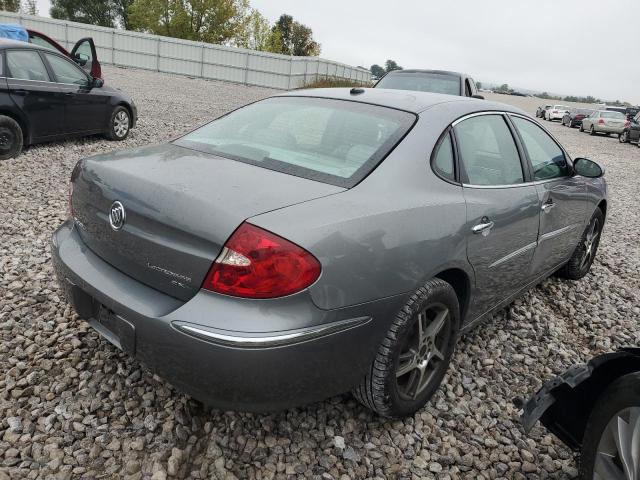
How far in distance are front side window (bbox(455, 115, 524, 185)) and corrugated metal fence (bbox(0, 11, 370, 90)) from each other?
84.4 feet

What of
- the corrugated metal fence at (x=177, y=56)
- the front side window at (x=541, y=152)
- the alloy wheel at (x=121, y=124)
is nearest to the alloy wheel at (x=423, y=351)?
the front side window at (x=541, y=152)

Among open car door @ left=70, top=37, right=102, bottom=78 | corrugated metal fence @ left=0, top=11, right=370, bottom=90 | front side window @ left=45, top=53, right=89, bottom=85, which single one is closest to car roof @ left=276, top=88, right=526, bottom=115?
front side window @ left=45, top=53, right=89, bottom=85

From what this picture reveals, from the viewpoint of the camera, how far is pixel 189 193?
6.56 ft

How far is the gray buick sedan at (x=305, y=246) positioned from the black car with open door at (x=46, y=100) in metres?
4.72

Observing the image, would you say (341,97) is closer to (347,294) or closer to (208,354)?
(347,294)

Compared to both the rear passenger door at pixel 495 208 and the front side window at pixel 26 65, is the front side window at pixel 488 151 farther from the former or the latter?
the front side window at pixel 26 65

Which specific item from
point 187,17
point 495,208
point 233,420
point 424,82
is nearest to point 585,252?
point 495,208

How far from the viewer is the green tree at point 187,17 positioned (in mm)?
43812

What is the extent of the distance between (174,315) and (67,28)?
3070 centimetres

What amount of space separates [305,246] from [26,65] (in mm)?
6599

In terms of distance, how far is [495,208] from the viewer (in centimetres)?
273

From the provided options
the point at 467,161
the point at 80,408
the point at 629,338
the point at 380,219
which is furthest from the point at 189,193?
the point at 629,338

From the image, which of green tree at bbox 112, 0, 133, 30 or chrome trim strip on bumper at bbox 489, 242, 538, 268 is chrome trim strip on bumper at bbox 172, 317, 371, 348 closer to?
chrome trim strip on bumper at bbox 489, 242, 538, 268

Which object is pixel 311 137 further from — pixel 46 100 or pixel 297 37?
pixel 297 37
